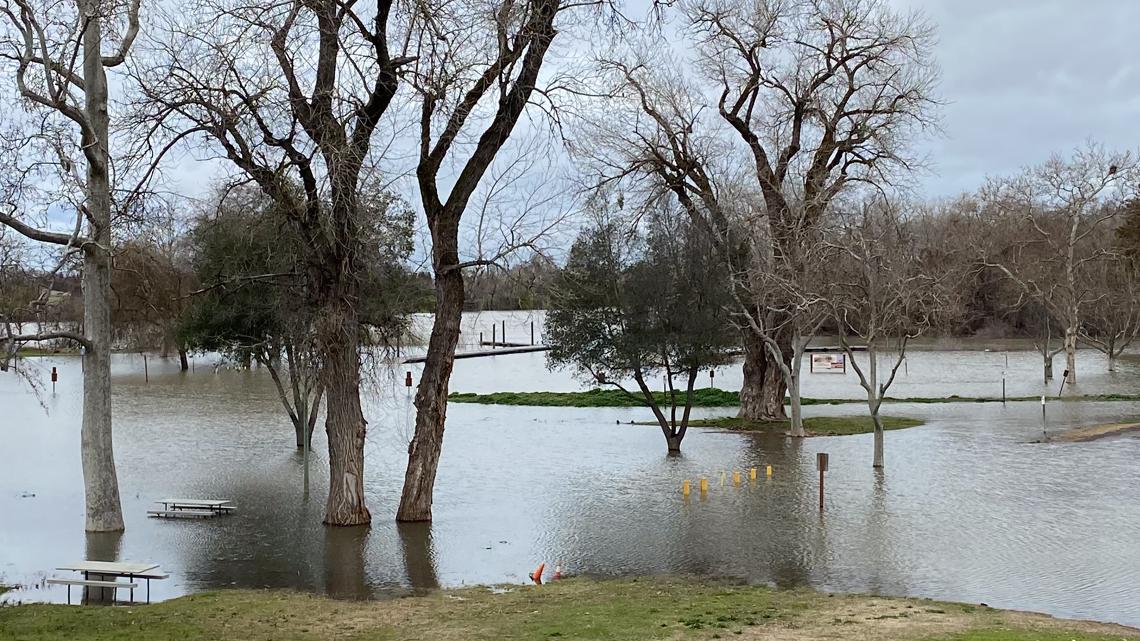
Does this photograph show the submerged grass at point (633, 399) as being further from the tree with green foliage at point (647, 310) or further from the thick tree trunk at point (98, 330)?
the thick tree trunk at point (98, 330)

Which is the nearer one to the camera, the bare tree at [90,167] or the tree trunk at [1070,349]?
the bare tree at [90,167]

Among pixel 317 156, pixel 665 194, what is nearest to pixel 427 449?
pixel 317 156

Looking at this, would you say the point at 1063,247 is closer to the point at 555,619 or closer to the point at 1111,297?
the point at 1111,297

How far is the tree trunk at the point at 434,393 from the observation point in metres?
19.0

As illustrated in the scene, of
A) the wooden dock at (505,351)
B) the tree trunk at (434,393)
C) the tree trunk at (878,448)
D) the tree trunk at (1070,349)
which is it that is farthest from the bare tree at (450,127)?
the wooden dock at (505,351)

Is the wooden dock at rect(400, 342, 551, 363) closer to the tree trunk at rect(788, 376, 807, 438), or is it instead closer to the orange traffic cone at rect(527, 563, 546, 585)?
the tree trunk at rect(788, 376, 807, 438)

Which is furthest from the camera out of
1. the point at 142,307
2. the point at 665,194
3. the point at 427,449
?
the point at 142,307

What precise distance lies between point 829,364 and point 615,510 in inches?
1739

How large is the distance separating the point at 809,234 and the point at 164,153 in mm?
19621

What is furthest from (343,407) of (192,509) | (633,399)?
(633,399)

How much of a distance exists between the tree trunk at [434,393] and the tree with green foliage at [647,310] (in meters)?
10.9

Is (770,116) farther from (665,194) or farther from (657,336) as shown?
(657,336)

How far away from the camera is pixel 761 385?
121ft

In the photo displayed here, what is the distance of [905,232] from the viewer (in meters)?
33.1
